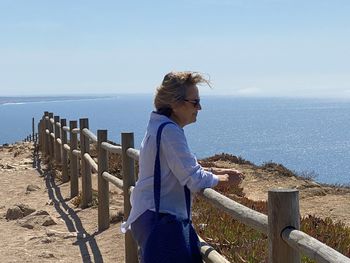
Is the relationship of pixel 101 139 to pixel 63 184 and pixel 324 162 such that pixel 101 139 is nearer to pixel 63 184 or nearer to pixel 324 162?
pixel 63 184

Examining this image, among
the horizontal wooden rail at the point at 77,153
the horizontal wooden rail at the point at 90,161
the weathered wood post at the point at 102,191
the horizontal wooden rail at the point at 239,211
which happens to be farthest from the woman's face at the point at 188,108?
the horizontal wooden rail at the point at 77,153

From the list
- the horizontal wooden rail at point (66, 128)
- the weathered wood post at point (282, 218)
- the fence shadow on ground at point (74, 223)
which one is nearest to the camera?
the weathered wood post at point (282, 218)

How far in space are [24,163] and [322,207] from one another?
342 inches

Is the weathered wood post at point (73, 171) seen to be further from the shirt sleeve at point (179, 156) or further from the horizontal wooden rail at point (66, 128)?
the shirt sleeve at point (179, 156)

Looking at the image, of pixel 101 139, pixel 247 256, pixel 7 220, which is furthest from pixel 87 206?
pixel 247 256

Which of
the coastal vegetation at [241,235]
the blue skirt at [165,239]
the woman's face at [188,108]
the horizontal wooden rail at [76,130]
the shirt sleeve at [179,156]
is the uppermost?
the woman's face at [188,108]

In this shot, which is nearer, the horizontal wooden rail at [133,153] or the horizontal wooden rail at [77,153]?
the horizontal wooden rail at [133,153]

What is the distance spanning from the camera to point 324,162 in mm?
101375

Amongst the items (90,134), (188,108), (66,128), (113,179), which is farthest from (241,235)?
(66,128)

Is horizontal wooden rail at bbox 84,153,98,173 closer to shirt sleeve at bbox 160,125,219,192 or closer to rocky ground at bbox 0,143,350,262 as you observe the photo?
rocky ground at bbox 0,143,350,262

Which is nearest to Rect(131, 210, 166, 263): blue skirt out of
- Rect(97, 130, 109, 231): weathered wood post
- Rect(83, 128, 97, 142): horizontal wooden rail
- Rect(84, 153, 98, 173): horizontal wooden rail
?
Rect(97, 130, 109, 231): weathered wood post

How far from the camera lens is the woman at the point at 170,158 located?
351 cm

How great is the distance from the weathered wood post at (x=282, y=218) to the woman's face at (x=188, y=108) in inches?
30.3

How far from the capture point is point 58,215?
9.71 metres
